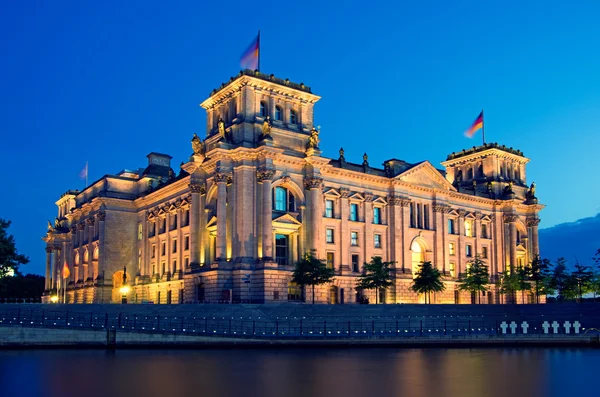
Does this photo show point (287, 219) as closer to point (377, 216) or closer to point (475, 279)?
point (377, 216)

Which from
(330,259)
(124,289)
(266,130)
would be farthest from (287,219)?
(124,289)

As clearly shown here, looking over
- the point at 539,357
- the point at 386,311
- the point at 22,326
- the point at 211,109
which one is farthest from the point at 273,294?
the point at 539,357

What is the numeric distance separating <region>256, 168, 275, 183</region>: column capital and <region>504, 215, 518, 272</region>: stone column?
4616cm

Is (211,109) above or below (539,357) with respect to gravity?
above

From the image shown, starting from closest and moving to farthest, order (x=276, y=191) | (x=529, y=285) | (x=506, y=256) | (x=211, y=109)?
(x=276, y=191) < (x=211, y=109) < (x=529, y=285) < (x=506, y=256)

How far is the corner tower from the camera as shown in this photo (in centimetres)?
7225

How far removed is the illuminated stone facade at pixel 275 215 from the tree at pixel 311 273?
1950 mm

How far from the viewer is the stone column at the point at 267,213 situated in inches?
2689

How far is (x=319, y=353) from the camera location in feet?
120

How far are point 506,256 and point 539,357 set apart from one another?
67.7 meters

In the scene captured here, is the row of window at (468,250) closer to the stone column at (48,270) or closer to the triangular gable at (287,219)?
the triangular gable at (287,219)

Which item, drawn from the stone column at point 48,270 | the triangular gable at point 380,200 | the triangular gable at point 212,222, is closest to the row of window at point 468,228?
the triangular gable at point 380,200

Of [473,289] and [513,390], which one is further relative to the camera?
[473,289]

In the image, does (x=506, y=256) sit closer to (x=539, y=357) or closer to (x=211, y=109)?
(x=211, y=109)
